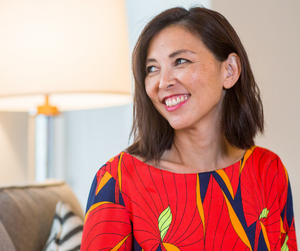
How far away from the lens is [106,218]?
38.9 inches

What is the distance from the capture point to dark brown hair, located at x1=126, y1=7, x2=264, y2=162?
1.10 meters

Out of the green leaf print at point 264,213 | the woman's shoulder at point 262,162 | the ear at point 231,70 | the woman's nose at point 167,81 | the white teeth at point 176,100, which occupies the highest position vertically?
the ear at point 231,70

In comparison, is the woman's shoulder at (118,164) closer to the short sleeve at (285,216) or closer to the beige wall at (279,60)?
the short sleeve at (285,216)

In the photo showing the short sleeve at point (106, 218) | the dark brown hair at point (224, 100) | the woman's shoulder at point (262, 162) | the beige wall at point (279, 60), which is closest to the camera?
the short sleeve at point (106, 218)

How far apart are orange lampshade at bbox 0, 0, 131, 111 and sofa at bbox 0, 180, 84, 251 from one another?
37 cm

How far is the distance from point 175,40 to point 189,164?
0.41m

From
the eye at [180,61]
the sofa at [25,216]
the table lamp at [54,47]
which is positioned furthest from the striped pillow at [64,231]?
the eye at [180,61]

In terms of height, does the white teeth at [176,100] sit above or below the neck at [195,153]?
above

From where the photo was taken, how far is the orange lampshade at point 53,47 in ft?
4.09

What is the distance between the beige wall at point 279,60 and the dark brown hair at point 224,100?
0.46 metres

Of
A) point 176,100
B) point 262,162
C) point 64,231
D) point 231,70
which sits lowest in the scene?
point 64,231

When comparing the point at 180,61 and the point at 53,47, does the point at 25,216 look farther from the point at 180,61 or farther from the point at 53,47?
the point at 180,61

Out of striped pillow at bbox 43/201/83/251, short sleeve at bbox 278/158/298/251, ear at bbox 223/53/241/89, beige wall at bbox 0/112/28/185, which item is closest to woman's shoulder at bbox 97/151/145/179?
striped pillow at bbox 43/201/83/251

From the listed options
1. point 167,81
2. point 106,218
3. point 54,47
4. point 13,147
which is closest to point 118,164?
point 106,218
